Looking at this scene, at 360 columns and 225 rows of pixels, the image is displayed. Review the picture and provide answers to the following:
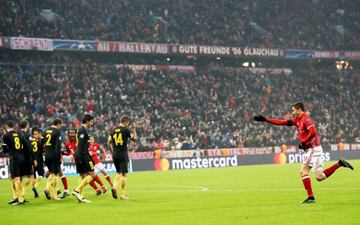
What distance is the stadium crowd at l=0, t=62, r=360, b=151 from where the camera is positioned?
48.1 meters

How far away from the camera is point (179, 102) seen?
55500 mm

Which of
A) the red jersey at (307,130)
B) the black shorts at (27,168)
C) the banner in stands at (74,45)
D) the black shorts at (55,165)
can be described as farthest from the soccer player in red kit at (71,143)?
the banner in stands at (74,45)

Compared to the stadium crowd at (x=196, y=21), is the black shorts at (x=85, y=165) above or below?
below

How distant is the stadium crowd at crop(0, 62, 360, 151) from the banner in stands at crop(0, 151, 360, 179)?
6.04 ft

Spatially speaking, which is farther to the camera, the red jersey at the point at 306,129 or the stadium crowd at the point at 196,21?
the stadium crowd at the point at 196,21

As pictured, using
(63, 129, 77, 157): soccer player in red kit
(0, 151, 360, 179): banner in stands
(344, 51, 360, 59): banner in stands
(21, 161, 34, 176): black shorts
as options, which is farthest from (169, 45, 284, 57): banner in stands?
(21, 161, 34, 176): black shorts

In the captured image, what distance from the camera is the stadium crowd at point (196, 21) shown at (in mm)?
53781

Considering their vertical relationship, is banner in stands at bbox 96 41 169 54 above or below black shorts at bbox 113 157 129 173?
above

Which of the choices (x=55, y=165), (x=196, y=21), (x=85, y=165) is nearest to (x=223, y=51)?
(x=196, y=21)

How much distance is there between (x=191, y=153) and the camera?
1907 inches

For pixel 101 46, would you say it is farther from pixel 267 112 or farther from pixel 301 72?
pixel 301 72

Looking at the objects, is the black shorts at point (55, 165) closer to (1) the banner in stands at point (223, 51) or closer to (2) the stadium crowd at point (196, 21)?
(2) the stadium crowd at point (196, 21)

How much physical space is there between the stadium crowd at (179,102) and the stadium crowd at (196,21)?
2.92 m

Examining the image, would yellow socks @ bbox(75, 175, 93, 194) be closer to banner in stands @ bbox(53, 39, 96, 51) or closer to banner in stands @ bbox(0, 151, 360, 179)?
banner in stands @ bbox(0, 151, 360, 179)
